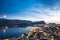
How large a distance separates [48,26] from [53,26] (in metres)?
0.43

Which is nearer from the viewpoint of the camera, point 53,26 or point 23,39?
point 23,39

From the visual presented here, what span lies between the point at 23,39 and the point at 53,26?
605 cm

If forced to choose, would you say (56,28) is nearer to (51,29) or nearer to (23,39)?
(51,29)

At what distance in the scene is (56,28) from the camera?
10688 millimetres

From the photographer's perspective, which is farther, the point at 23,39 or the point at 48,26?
the point at 48,26

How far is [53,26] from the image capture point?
1029 cm

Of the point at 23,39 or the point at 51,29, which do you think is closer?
the point at 23,39

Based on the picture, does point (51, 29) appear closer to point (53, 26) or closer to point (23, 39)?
point (53, 26)

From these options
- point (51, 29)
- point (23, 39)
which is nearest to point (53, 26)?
point (51, 29)

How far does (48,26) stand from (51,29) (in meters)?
0.37

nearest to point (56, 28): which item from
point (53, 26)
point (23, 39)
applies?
point (53, 26)

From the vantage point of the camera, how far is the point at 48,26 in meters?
10.5

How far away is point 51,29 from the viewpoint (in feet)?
33.8
